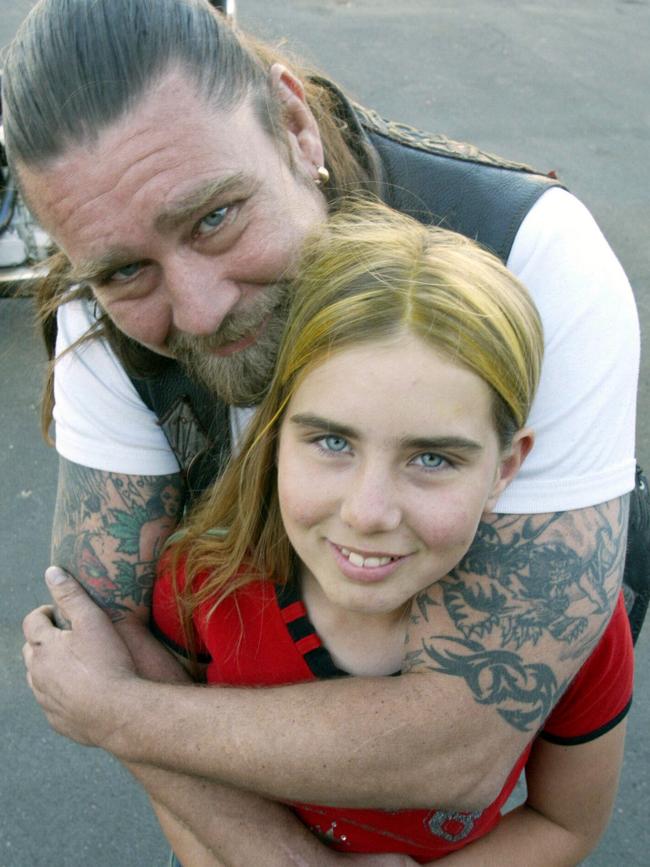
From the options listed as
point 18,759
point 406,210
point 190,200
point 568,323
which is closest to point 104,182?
point 190,200

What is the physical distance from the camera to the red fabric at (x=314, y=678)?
1959 millimetres

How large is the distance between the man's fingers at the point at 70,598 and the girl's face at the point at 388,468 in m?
0.61

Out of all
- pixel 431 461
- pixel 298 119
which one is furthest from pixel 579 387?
pixel 298 119

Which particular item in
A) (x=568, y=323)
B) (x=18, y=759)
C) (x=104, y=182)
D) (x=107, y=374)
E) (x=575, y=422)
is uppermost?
(x=104, y=182)

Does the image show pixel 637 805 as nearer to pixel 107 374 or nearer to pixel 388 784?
pixel 388 784

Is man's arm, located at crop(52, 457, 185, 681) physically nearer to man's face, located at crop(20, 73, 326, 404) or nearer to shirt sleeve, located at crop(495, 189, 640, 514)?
man's face, located at crop(20, 73, 326, 404)

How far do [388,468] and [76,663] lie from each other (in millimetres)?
808

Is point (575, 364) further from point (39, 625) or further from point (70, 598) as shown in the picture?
point (39, 625)

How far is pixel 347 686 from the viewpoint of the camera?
1837mm

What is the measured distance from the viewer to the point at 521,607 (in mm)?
1780

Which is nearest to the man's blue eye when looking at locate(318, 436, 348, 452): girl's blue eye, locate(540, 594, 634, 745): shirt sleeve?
locate(318, 436, 348, 452): girl's blue eye

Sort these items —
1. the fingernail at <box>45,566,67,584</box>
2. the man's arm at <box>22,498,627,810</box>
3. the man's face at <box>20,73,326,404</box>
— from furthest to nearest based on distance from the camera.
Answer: the fingernail at <box>45,566,67,584</box>
the man's face at <box>20,73,326,404</box>
the man's arm at <box>22,498,627,810</box>

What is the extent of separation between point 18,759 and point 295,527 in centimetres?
201

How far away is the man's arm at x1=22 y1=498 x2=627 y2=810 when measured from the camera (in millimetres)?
1768
